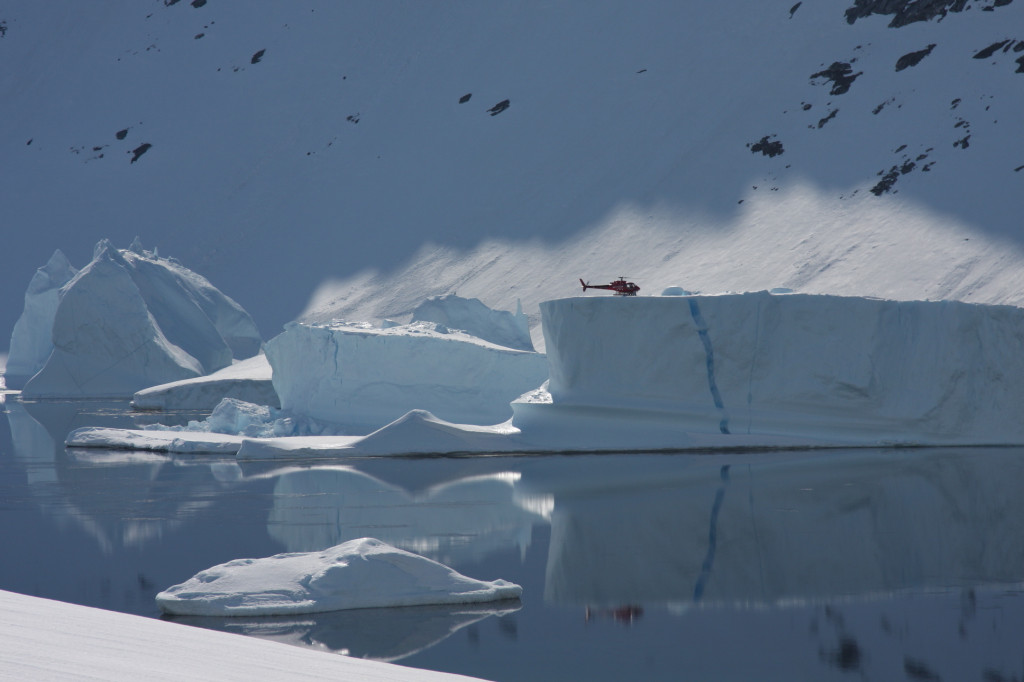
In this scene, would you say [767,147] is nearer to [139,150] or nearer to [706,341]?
[139,150]

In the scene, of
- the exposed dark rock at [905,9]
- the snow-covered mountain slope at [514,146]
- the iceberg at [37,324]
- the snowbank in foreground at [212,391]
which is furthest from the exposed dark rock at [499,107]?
the snowbank in foreground at [212,391]

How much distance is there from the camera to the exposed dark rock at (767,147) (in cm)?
3955

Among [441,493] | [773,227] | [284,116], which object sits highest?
[284,116]

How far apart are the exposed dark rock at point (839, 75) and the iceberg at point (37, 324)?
1001 inches

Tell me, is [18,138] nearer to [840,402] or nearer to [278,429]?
[278,429]

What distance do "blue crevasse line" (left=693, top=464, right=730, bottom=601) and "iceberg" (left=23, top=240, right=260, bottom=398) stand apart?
19.6m

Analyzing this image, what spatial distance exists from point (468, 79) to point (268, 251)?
1136 centimetres

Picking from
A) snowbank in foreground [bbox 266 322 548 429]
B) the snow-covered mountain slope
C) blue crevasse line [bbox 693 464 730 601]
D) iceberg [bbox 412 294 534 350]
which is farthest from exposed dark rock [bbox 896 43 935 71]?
blue crevasse line [bbox 693 464 730 601]

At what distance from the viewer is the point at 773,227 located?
36.7 m

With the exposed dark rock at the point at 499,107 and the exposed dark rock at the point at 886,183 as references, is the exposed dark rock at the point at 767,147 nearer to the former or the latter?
the exposed dark rock at the point at 886,183

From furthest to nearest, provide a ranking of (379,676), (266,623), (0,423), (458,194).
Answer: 1. (458,194)
2. (0,423)
3. (266,623)
4. (379,676)

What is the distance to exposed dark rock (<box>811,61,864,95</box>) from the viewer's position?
39.8 m

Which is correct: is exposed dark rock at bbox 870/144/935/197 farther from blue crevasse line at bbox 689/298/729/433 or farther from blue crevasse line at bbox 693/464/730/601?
blue crevasse line at bbox 693/464/730/601

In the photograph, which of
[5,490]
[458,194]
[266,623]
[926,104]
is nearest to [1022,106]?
[926,104]
